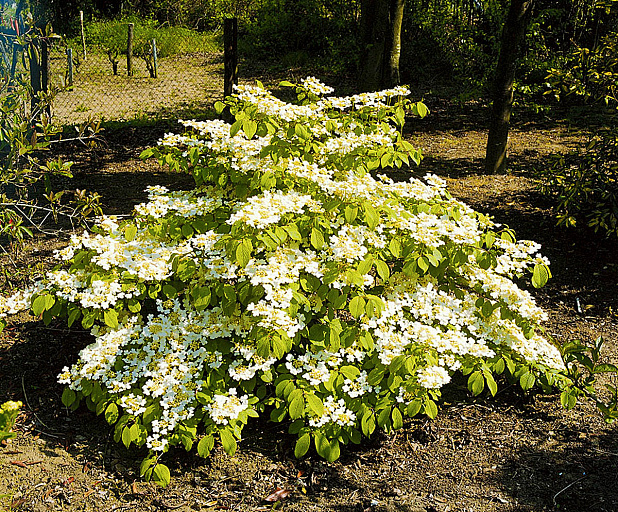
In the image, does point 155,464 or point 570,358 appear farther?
point 155,464

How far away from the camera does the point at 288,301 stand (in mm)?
2539

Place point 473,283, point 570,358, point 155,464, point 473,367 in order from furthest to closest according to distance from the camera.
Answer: point 473,283, point 473,367, point 155,464, point 570,358

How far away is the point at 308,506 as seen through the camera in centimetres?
257

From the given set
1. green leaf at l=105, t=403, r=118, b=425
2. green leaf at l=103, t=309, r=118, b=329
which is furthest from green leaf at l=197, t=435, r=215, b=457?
green leaf at l=103, t=309, r=118, b=329

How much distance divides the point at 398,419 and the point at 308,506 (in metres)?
0.54

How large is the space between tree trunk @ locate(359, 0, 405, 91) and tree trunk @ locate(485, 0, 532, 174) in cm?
147

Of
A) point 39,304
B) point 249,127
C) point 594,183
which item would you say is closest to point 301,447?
point 39,304

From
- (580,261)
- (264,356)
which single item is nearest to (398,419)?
(264,356)

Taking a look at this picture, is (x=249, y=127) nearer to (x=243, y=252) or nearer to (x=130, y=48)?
(x=243, y=252)

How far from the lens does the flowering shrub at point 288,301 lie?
8.63ft

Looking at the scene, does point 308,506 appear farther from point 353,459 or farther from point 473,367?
point 473,367

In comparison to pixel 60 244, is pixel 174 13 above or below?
above

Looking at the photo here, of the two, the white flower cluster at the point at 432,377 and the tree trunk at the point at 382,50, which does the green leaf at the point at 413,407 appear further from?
the tree trunk at the point at 382,50

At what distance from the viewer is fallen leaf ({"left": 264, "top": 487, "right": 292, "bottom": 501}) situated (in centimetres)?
260
